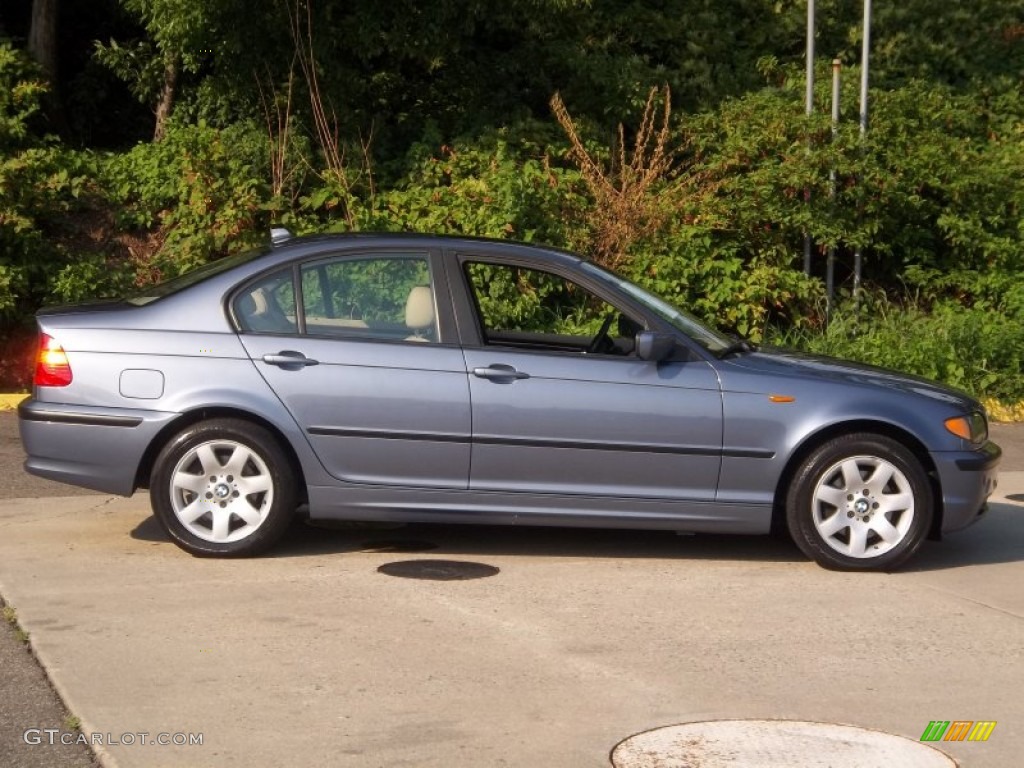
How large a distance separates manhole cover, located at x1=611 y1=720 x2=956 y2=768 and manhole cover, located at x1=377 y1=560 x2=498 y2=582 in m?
2.21

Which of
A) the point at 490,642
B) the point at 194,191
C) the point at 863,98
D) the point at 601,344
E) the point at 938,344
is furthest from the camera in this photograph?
the point at 863,98

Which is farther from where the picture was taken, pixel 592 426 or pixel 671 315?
pixel 671 315

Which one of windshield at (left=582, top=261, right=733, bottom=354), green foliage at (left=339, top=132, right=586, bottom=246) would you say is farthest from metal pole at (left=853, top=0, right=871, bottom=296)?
windshield at (left=582, top=261, right=733, bottom=354)

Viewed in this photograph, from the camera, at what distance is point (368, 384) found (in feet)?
24.2

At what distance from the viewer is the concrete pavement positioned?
5.12 metres

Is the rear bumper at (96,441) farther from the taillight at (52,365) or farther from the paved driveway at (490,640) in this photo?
the paved driveway at (490,640)

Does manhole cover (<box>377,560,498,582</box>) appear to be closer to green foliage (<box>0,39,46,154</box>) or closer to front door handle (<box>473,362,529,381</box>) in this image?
front door handle (<box>473,362,529,381</box>)

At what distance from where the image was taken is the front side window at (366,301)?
7.55 meters

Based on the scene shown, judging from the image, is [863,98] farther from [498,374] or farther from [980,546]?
[498,374]

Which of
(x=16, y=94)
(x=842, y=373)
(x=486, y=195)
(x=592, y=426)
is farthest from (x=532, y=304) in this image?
(x=16, y=94)

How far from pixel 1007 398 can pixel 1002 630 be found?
A: 6.87 meters

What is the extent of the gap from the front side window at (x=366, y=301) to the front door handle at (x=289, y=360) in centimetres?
17

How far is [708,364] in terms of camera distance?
7520 millimetres

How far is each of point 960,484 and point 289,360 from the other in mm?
3358
